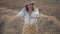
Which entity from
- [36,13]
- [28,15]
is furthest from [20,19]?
[36,13]

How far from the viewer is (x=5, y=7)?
2361 mm

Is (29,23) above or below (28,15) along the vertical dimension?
below

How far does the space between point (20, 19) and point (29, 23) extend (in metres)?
0.13

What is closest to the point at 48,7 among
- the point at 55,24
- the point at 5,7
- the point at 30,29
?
the point at 55,24

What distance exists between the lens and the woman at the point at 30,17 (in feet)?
7.49

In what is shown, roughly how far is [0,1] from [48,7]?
661 mm

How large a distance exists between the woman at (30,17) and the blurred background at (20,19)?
55 millimetres

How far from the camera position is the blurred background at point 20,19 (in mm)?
2328

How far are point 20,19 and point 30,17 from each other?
14cm

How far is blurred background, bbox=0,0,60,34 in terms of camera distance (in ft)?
7.64

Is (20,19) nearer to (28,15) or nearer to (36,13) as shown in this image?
(28,15)

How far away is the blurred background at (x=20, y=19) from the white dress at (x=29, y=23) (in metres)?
0.05

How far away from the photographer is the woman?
228 cm

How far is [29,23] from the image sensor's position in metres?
2.31
